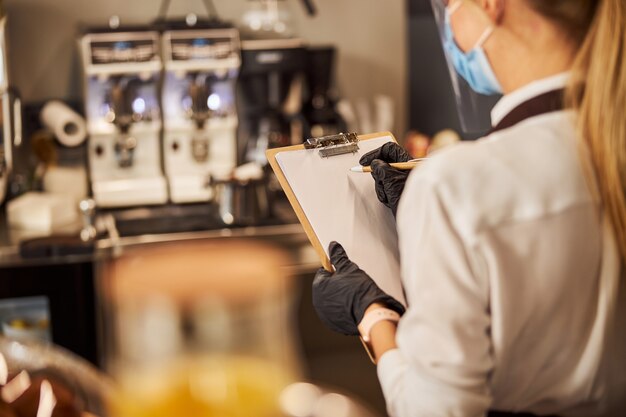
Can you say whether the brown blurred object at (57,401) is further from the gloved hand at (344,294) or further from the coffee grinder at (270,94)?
the coffee grinder at (270,94)

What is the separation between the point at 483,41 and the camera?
1187 millimetres

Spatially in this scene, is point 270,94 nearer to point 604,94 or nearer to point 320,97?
point 320,97

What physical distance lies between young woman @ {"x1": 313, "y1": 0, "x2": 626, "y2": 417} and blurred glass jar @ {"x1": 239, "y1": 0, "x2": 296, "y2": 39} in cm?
275

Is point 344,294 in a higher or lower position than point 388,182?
lower

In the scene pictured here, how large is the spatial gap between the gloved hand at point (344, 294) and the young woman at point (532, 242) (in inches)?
7.2

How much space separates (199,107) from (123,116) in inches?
11.7

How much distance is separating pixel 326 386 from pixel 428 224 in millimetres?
2221

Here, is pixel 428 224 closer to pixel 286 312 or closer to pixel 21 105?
pixel 286 312

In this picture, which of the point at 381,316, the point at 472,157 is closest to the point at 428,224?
the point at 472,157

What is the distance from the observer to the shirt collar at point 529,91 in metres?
1.14

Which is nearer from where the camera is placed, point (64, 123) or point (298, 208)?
point (298, 208)

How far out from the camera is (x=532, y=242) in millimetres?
1049

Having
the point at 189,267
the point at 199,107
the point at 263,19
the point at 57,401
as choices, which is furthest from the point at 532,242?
the point at 263,19

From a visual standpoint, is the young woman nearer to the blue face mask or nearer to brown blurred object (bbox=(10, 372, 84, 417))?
the blue face mask
